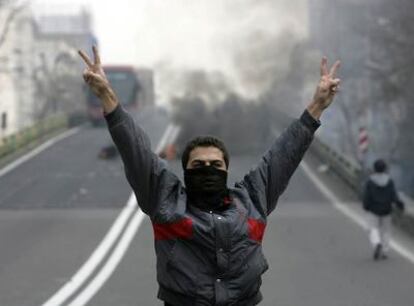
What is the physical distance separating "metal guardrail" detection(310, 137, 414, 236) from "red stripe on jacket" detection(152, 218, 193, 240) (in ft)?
47.2

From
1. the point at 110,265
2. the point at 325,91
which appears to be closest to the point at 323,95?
the point at 325,91

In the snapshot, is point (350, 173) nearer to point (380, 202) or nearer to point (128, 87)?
point (380, 202)

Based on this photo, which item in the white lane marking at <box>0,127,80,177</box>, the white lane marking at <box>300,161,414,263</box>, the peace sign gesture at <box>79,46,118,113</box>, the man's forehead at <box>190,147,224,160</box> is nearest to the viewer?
the peace sign gesture at <box>79,46,118,113</box>

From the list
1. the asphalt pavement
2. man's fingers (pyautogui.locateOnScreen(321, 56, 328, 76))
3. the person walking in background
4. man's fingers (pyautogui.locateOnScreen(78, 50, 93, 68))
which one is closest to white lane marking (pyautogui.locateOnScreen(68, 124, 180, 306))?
the asphalt pavement

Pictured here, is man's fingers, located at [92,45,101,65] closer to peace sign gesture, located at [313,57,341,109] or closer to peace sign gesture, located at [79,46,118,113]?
peace sign gesture, located at [79,46,118,113]

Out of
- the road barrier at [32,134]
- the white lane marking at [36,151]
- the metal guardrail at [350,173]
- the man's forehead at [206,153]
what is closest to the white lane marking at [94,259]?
the metal guardrail at [350,173]

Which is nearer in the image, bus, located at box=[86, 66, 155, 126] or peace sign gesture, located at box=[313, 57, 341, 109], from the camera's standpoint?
peace sign gesture, located at box=[313, 57, 341, 109]

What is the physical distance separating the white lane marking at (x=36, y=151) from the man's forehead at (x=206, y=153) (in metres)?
27.1

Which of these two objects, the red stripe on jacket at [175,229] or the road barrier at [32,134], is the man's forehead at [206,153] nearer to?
the red stripe on jacket at [175,229]

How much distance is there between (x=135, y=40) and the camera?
6019 cm

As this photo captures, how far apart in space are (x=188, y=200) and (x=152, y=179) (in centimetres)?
17

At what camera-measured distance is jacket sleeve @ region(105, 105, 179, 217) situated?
378 centimetres

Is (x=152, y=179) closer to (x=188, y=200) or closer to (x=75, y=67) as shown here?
(x=188, y=200)

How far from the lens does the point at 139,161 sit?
3846 millimetres
